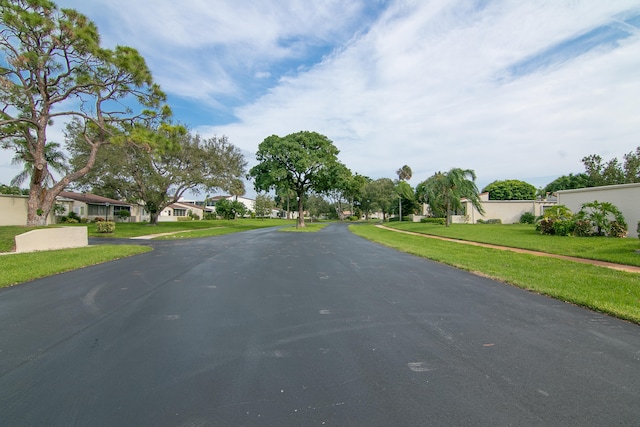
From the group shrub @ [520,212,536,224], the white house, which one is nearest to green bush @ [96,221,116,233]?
the white house

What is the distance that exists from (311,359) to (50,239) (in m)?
16.4

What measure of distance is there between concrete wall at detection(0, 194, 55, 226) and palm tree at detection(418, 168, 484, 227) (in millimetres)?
32904

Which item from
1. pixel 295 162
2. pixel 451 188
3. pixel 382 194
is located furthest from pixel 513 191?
pixel 295 162

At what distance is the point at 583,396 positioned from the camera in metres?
2.90

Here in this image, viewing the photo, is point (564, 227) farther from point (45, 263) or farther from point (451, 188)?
point (45, 263)

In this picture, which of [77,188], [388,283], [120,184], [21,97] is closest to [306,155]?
[120,184]

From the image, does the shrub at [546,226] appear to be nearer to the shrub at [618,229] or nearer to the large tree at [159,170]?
the shrub at [618,229]

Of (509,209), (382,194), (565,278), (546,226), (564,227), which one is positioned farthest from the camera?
(382,194)

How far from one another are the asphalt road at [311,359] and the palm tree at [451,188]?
72.3ft

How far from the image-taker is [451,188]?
27875 mm

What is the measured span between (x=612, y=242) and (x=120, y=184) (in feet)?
120

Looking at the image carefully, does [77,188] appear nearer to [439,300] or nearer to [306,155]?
[306,155]

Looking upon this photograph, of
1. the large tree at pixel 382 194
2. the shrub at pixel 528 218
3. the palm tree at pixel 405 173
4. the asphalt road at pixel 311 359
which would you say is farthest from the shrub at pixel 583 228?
the palm tree at pixel 405 173

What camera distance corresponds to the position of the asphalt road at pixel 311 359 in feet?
8.82
